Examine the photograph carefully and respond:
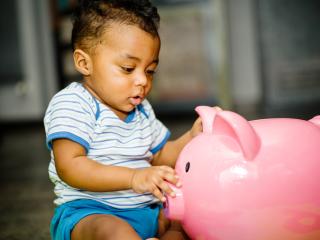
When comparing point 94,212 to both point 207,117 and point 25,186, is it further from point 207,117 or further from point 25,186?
point 25,186

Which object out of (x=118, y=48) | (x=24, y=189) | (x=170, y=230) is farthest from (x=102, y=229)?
(x=24, y=189)

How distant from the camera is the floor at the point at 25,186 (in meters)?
1.26

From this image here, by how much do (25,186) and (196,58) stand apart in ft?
6.08

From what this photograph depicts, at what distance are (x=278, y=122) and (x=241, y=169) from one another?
11cm

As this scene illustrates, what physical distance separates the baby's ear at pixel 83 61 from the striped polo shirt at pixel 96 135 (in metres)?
0.03

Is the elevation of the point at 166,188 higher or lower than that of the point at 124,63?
lower

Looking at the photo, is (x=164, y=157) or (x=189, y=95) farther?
(x=189, y=95)

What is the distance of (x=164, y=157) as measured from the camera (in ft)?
3.63

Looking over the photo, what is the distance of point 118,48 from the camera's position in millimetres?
912

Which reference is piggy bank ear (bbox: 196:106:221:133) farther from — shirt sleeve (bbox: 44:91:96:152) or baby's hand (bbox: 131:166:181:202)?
shirt sleeve (bbox: 44:91:96:152)

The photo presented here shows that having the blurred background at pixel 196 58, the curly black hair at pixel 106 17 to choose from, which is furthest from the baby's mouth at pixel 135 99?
the blurred background at pixel 196 58

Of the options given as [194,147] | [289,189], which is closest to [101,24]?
[194,147]

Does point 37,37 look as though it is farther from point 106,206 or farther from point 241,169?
point 241,169

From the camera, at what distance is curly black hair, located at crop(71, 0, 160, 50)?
93 centimetres
